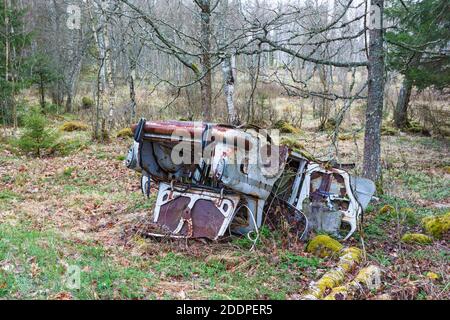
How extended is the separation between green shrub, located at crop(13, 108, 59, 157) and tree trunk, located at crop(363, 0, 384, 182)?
8880 millimetres

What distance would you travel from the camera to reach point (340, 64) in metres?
7.89

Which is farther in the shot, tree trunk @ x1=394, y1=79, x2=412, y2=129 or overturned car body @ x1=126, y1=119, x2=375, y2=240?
tree trunk @ x1=394, y1=79, x2=412, y2=129

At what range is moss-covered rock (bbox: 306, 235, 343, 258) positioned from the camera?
18.2ft

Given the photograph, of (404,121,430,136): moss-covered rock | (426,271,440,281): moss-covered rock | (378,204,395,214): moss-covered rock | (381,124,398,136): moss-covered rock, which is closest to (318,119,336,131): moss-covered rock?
(381,124,398,136): moss-covered rock

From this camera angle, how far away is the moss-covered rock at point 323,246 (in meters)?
5.54

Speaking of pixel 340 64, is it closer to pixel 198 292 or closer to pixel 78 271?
pixel 198 292

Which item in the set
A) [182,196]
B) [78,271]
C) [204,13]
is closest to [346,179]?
[182,196]

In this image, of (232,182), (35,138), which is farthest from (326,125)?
(232,182)

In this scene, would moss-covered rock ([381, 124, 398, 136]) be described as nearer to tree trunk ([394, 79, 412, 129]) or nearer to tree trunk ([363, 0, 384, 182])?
tree trunk ([394, 79, 412, 129])

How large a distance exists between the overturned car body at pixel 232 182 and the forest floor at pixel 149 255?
34 centimetres

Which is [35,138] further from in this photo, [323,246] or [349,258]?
[349,258]

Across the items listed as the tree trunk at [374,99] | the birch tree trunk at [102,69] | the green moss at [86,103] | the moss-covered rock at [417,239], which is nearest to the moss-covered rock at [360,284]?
the moss-covered rock at [417,239]

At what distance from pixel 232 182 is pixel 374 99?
13.7ft
